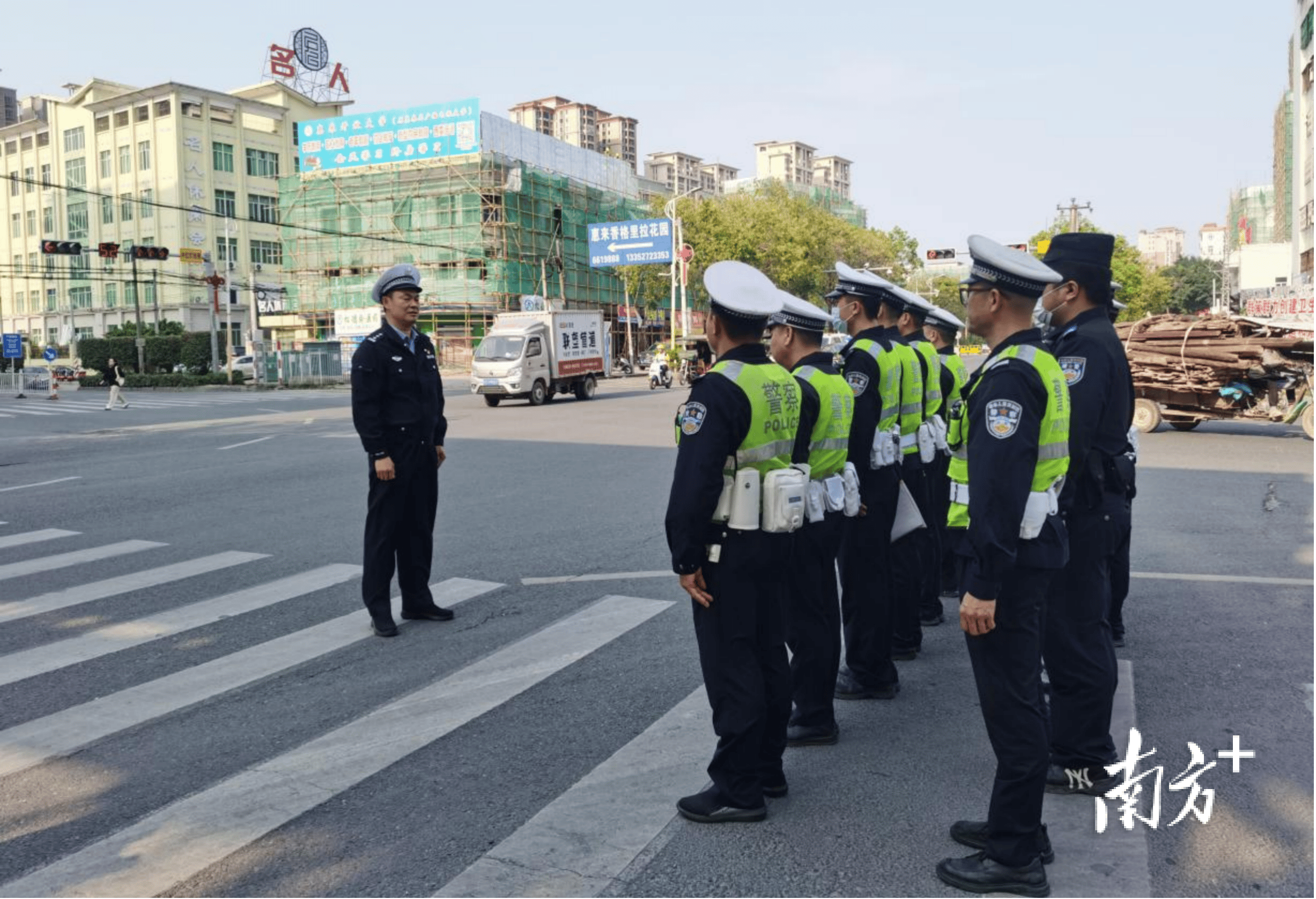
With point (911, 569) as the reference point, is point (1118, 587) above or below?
below

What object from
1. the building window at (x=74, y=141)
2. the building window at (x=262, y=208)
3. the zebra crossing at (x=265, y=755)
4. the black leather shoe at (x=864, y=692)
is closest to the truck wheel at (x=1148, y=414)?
the zebra crossing at (x=265, y=755)

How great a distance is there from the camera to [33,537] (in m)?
8.92

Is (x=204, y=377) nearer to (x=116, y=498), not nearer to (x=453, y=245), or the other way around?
(x=453, y=245)

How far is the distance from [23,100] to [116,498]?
102355mm

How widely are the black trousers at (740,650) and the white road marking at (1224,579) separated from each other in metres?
4.41

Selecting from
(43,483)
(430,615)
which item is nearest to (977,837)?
(430,615)

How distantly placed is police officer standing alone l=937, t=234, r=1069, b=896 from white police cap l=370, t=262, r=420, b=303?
12.3 feet

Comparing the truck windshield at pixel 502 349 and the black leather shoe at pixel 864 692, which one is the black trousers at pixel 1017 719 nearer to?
the black leather shoe at pixel 864 692

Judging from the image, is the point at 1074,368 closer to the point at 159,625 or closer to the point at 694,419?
the point at 694,419

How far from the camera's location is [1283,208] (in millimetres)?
77812

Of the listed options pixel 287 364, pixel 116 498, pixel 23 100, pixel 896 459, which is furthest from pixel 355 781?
pixel 23 100

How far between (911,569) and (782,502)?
202 centimetres

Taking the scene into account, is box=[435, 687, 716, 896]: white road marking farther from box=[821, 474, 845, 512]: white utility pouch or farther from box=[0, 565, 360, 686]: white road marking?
box=[0, 565, 360, 686]: white road marking

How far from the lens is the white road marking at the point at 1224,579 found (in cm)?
688
